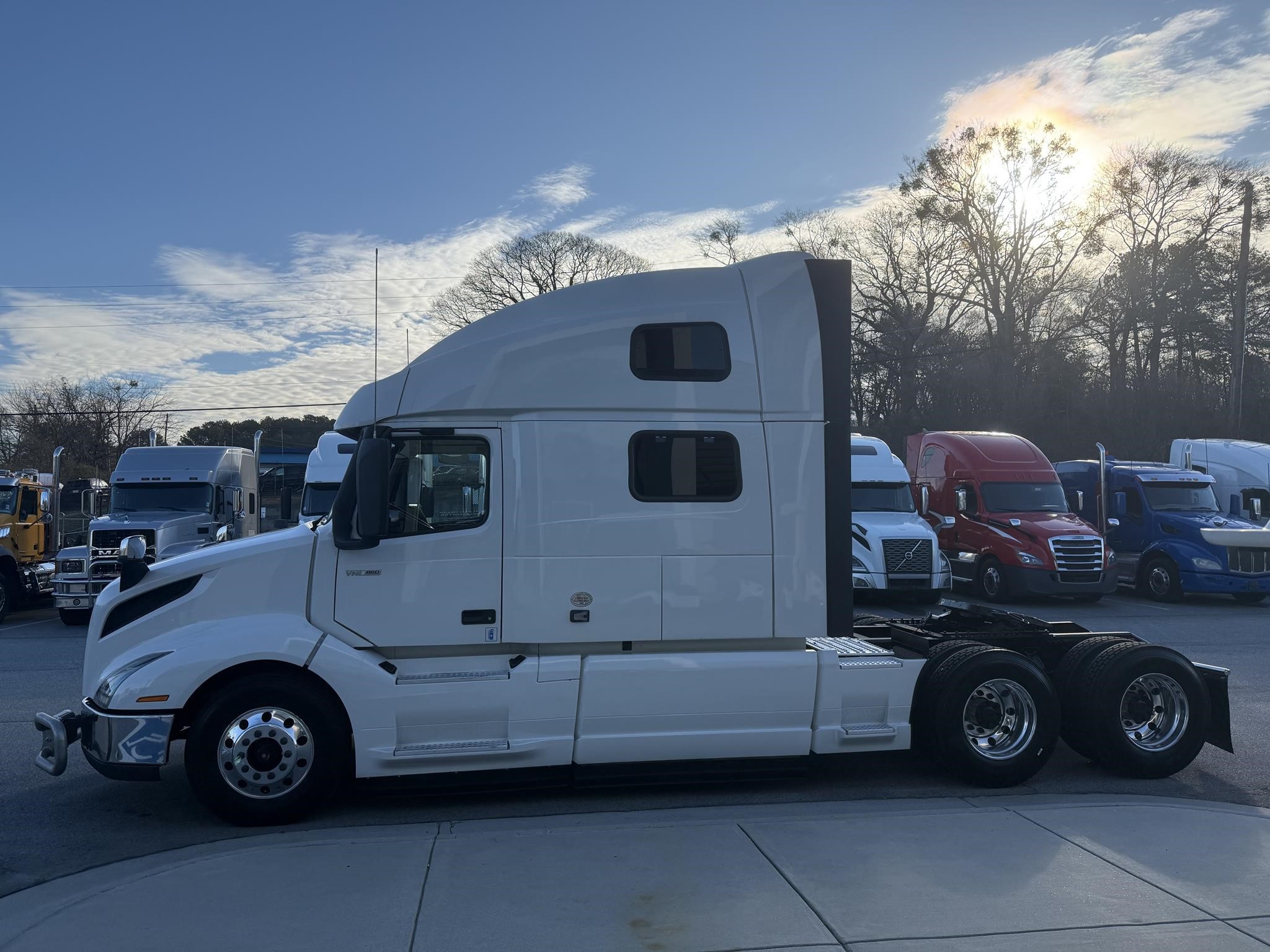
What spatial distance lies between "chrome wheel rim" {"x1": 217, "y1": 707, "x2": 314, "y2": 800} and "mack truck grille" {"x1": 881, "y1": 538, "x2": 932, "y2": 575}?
1246 centimetres

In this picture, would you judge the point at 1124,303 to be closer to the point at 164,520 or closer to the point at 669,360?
the point at 164,520

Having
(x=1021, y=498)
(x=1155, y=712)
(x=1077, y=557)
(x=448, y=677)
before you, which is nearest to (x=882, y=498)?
(x=1021, y=498)

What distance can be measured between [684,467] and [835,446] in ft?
3.35

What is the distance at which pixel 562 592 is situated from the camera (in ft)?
21.1

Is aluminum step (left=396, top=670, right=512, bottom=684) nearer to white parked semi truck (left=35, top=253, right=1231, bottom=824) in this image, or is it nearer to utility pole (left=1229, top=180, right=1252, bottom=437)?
white parked semi truck (left=35, top=253, right=1231, bottom=824)

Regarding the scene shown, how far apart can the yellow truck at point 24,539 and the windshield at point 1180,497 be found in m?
21.1

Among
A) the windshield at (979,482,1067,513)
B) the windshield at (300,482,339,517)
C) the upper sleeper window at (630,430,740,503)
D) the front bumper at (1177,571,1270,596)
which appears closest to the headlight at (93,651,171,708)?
the upper sleeper window at (630,430,740,503)

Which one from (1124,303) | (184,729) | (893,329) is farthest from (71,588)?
(1124,303)

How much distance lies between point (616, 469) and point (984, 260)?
3896 cm

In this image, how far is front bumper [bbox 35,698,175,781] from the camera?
238 inches

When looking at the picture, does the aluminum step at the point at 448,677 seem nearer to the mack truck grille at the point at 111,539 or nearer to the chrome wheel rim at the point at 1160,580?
the mack truck grille at the point at 111,539

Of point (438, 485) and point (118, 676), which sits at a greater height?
point (438, 485)

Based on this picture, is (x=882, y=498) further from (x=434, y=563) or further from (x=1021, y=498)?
(x=434, y=563)

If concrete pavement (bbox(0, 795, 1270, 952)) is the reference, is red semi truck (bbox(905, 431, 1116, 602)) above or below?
above
